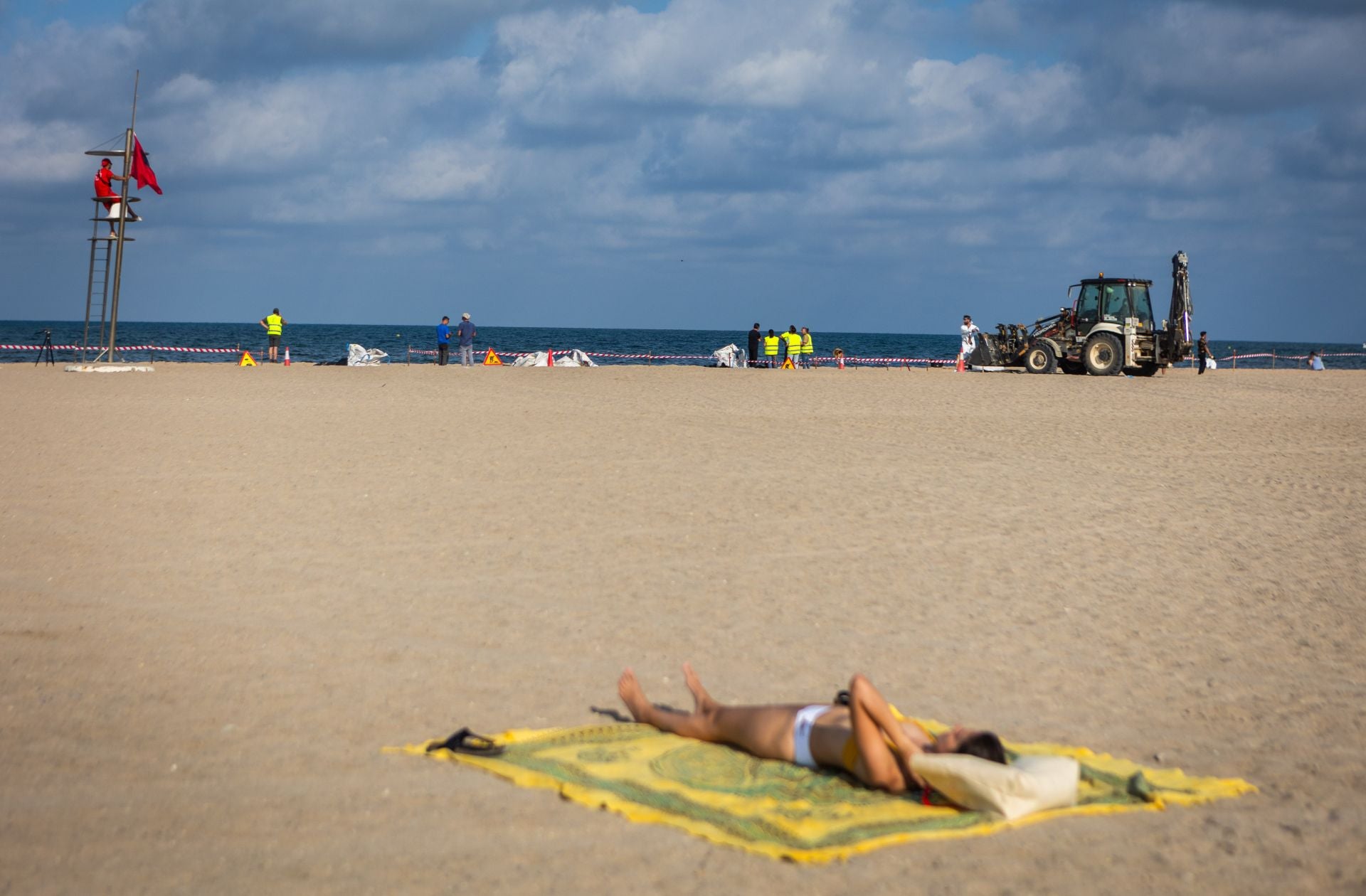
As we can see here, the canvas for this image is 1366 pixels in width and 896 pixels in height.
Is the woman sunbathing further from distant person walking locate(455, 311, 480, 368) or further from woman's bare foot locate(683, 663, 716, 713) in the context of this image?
distant person walking locate(455, 311, 480, 368)

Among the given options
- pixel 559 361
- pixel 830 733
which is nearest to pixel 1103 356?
pixel 559 361

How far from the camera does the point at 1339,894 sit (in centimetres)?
385

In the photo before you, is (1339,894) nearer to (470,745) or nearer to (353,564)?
(470,745)

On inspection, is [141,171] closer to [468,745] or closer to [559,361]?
[559,361]

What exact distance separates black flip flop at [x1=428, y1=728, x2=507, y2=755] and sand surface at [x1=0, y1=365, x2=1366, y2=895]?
0.12 metres

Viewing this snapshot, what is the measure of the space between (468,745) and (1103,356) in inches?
1123

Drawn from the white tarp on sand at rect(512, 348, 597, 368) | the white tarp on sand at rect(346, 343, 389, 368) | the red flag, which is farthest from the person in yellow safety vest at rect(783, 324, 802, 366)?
the red flag

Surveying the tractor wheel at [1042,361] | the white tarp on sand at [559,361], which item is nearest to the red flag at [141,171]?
the white tarp on sand at [559,361]

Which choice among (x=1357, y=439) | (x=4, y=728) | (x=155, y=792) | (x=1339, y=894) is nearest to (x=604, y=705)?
(x=155, y=792)

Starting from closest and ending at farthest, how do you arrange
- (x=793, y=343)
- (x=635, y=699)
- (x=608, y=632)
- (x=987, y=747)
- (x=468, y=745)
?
1. (x=987, y=747)
2. (x=468, y=745)
3. (x=635, y=699)
4. (x=608, y=632)
5. (x=793, y=343)

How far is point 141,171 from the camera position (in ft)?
85.3

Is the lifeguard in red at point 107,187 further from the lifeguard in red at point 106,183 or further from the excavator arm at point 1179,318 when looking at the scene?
the excavator arm at point 1179,318

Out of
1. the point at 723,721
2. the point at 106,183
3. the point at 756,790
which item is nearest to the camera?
the point at 756,790

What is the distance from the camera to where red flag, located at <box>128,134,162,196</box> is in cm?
2566
